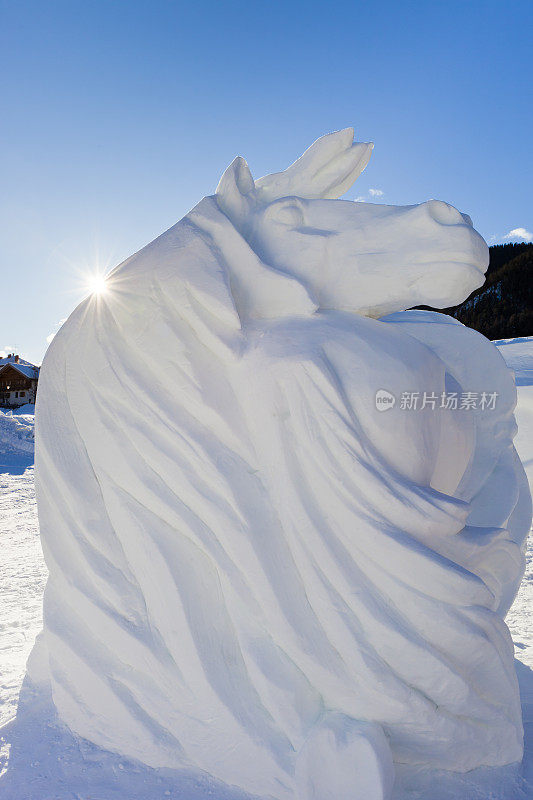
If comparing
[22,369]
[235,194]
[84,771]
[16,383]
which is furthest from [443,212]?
[16,383]

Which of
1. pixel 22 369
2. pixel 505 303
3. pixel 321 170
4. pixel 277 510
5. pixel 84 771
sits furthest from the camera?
pixel 22 369

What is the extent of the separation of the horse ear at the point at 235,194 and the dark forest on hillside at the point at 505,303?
14.5 m

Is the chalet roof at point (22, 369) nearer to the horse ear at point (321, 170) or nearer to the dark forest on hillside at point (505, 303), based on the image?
the dark forest on hillside at point (505, 303)

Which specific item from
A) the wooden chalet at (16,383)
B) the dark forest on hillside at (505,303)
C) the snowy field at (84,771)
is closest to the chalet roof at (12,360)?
the wooden chalet at (16,383)

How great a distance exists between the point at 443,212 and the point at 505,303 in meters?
16.5

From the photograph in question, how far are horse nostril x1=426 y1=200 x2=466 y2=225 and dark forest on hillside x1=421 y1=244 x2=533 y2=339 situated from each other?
14.4m

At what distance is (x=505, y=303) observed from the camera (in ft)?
55.5

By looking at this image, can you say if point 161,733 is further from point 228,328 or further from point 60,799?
point 228,328

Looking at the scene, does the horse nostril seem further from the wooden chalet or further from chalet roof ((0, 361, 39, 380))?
chalet roof ((0, 361, 39, 380))

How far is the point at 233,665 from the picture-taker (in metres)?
1.84

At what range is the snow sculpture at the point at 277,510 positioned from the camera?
1703mm

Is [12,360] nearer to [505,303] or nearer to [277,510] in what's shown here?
[505,303]

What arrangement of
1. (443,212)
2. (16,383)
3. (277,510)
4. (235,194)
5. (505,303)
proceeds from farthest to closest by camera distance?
(16,383) < (505,303) < (235,194) < (443,212) < (277,510)

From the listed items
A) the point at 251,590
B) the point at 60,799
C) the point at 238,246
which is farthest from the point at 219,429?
the point at 60,799
